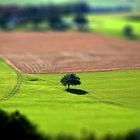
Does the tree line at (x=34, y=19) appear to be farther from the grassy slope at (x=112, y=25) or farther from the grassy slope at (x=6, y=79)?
the grassy slope at (x=6, y=79)

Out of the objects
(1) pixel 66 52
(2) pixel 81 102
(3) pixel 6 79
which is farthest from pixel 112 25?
(2) pixel 81 102

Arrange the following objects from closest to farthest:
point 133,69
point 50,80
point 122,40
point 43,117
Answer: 1. point 43,117
2. point 50,80
3. point 133,69
4. point 122,40

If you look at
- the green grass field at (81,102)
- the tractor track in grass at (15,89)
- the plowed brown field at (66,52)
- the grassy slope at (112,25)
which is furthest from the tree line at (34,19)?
the tractor track in grass at (15,89)

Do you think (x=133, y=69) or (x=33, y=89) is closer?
(x=33, y=89)

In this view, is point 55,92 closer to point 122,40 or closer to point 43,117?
point 43,117

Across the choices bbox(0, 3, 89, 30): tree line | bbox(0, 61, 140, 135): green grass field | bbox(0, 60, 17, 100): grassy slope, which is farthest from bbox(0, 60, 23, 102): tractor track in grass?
bbox(0, 3, 89, 30): tree line

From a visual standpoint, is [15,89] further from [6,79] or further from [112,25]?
[112,25]

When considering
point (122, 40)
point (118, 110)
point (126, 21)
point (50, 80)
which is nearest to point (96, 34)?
point (122, 40)

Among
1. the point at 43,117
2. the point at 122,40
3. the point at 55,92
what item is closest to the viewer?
the point at 43,117
